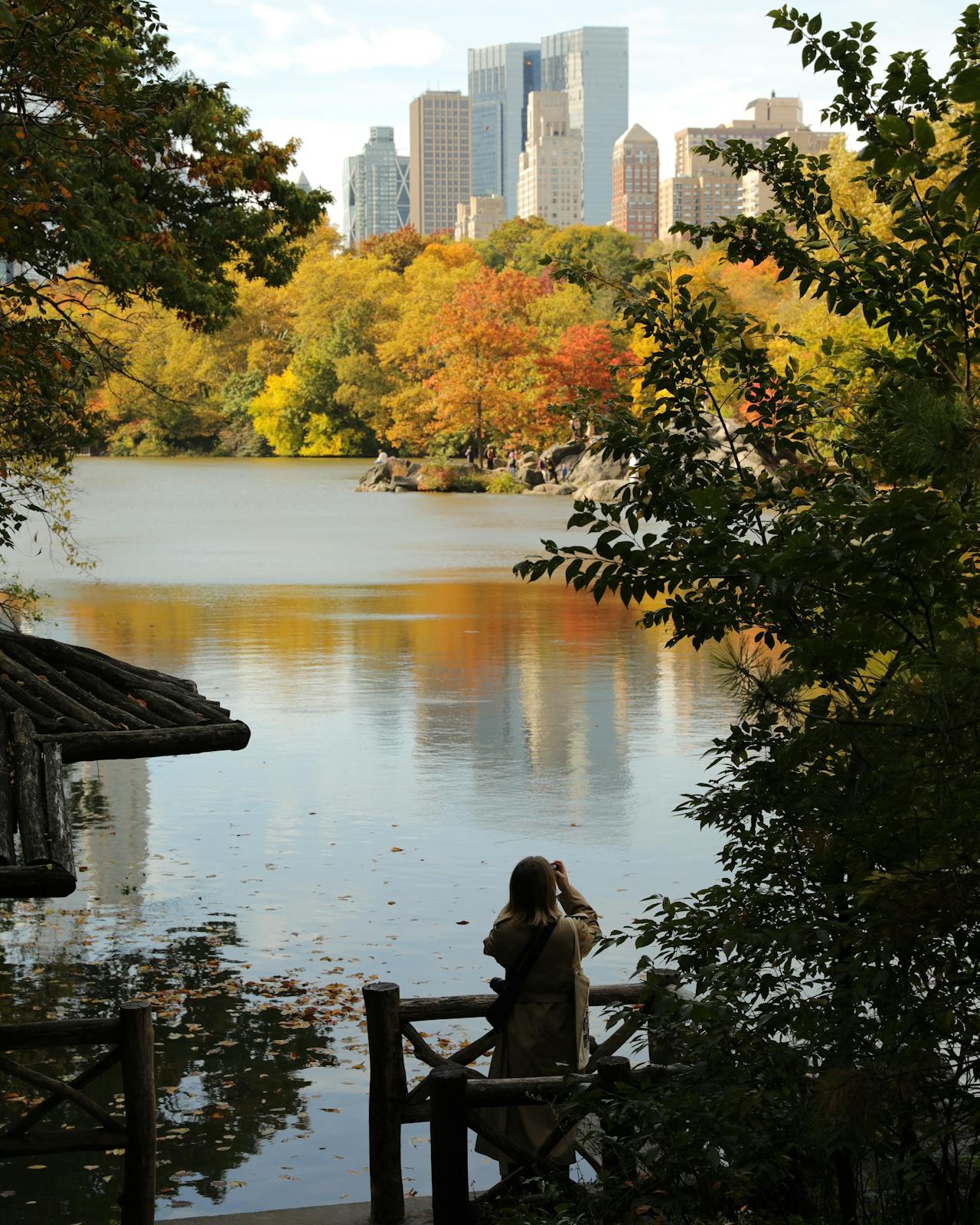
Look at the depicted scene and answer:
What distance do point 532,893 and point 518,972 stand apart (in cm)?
30

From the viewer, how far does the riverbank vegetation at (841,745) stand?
2992 mm

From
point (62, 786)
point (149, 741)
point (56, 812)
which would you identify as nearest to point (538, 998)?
point (56, 812)

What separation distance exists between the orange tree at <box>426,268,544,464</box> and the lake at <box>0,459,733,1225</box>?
1437 inches

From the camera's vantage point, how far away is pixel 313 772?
13.6 metres

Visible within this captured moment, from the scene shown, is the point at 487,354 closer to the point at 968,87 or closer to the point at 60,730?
the point at 60,730

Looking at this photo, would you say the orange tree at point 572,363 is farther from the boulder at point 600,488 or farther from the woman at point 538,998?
the woman at point 538,998

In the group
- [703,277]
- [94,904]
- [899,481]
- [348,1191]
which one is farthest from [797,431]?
[703,277]

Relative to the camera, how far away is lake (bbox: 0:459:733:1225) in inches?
263

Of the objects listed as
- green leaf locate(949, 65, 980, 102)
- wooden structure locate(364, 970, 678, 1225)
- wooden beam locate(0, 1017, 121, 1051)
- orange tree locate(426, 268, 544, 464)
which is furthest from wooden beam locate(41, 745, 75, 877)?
orange tree locate(426, 268, 544, 464)

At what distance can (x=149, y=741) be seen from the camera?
24.3 feet

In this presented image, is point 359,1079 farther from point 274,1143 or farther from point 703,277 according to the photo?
point 703,277

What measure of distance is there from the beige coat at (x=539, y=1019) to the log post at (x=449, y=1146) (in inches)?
14.2

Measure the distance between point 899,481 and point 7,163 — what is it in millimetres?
6076

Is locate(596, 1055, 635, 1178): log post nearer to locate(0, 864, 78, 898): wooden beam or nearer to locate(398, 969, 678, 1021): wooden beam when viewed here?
locate(398, 969, 678, 1021): wooden beam
